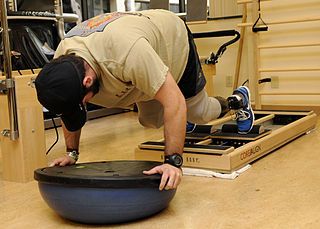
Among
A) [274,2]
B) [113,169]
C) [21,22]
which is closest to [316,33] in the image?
[274,2]

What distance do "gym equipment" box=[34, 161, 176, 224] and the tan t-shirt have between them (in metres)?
0.34

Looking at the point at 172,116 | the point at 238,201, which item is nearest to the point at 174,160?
the point at 172,116

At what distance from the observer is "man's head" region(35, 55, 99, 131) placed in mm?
1518

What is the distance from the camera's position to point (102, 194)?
154 centimetres

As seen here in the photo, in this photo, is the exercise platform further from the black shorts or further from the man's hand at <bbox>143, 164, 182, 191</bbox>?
the man's hand at <bbox>143, 164, 182, 191</bbox>

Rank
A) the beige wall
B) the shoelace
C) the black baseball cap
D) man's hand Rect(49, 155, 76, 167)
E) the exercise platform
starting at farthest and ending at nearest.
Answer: the beige wall, the shoelace, the exercise platform, man's hand Rect(49, 155, 76, 167), the black baseball cap

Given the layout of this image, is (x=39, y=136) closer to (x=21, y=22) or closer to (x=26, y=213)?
(x=26, y=213)

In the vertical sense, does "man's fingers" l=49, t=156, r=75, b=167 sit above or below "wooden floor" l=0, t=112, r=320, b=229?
above

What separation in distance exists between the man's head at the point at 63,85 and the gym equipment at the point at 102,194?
0.83 feet

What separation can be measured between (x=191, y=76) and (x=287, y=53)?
2234mm

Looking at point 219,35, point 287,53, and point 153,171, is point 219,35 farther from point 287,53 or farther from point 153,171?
point 153,171

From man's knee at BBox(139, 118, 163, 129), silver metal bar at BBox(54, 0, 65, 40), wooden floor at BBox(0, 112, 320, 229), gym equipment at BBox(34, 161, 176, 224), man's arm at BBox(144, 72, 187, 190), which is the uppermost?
silver metal bar at BBox(54, 0, 65, 40)

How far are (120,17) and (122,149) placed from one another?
1360mm

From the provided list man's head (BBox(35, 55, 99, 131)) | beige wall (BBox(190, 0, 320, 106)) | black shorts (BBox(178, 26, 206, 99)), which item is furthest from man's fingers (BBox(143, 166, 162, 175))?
beige wall (BBox(190, 0, 320, 106))
